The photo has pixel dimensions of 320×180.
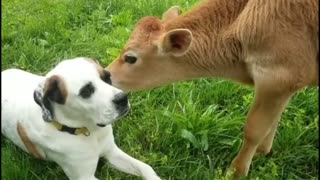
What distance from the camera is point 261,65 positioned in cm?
409

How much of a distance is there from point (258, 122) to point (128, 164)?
970 mm

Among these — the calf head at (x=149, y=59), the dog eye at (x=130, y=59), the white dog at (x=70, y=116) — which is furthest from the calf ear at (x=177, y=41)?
the white dog at (x=70, y=116)

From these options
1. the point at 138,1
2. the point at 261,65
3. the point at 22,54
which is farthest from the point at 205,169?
the point at 138,1

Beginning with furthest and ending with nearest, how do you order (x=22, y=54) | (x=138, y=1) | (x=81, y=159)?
(x=138, y=1) < (x=22, y=54) < (x=81, y=159)

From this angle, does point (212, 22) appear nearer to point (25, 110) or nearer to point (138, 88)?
point (138, 88)

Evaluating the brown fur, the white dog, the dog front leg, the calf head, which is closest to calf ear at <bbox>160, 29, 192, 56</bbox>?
the calf head

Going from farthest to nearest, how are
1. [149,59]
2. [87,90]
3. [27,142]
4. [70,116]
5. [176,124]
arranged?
[176,124], [149,59], [27,142], [70,116], [87,90]

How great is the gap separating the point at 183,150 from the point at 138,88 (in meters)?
0.59

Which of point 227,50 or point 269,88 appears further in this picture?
point 227,50

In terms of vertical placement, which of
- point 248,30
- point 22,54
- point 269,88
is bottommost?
point 22,54

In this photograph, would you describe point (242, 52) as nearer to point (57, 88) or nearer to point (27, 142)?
point (57, 88)

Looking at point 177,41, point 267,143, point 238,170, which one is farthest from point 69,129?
point 267,143

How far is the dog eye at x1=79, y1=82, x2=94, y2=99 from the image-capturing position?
3.49 metres

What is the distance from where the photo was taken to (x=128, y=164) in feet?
13.5
